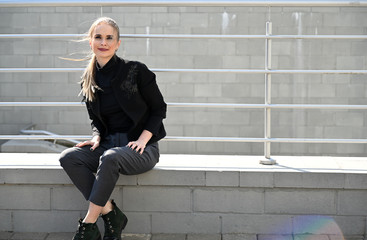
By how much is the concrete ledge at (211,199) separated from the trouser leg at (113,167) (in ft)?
0.62

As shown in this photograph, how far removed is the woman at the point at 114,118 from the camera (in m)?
2.41

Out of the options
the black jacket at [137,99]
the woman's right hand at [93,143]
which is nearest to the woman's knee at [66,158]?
the woman's right hand at [93,143]

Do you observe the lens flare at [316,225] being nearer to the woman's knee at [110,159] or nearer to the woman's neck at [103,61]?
the woman's knee at [110,159]

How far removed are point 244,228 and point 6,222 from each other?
5.04 ft

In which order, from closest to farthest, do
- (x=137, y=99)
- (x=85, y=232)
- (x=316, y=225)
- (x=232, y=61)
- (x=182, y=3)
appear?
(x=85, y=232)
(x=137, y=99)
(x=316, y=225)
(x=182, y=3)
(x=232, y=61)

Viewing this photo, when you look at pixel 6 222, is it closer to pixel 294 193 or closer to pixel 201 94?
pixel 294 193

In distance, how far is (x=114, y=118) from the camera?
8.43 feet

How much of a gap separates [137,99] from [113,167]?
44 cm

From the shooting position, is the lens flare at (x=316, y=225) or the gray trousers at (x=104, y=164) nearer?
the gray trousers at (x=104, y=164)

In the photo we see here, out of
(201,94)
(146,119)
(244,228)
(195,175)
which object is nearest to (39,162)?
(146,119)

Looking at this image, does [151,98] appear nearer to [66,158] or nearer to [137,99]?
[137,99]

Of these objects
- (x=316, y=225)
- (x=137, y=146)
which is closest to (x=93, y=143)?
(x=137, y=146)

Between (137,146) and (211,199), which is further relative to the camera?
(211,199)

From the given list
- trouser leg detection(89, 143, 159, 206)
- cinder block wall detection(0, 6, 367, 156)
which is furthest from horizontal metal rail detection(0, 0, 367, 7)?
cinder block wall detection(0, 6, 367, 156)
